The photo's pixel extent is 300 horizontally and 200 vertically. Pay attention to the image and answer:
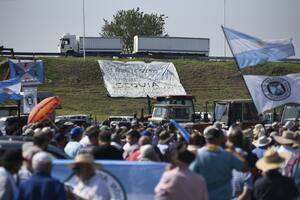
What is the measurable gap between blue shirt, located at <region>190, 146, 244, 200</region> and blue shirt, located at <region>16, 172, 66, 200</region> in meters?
2.06

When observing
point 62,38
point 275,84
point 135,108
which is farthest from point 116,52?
point 275,84

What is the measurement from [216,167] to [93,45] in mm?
68784

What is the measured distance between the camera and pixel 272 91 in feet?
77.3

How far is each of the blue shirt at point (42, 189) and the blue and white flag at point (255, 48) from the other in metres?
15.2

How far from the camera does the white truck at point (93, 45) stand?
256 feet

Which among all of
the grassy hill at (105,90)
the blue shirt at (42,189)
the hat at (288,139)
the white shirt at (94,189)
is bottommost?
the grassy hill at (105,90)

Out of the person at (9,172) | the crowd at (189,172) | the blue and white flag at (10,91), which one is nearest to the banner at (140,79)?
the blue and white flag at (10,91)

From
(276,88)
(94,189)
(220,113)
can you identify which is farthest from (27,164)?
(220,113)

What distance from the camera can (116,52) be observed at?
3105 inches

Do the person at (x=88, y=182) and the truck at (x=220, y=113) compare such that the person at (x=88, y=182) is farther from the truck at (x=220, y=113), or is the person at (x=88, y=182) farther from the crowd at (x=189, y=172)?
the truck at (x=220, y=113)

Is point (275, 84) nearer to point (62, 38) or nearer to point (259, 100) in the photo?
point (259, 100)

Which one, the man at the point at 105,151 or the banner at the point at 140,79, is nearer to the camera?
the man at the point at 105,151

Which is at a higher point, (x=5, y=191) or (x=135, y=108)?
(x=5, y=191)

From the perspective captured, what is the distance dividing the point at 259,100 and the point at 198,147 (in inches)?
475
